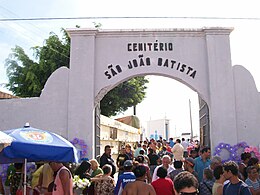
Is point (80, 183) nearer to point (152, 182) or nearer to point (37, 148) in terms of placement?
point (152, 182)

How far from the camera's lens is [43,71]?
21.8 m

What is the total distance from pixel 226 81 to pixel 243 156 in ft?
12.0

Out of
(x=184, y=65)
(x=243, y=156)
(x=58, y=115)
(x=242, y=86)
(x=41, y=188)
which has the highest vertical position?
(x=184, y=65)

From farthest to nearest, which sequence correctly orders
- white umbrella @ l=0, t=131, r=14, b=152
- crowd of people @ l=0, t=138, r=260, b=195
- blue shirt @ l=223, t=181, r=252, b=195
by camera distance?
1. white umbrella @ l=0, t=131, r=14, b=152
2. crowd of people @ l=0, t=138, r=260, b=195
3. blue shirt @ l=223, t=181, r=252, b=195

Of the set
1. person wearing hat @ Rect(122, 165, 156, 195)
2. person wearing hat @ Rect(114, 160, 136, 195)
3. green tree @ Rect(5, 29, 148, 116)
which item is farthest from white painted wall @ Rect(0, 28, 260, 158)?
green tree @ Rect(5, 29, 148, 116)

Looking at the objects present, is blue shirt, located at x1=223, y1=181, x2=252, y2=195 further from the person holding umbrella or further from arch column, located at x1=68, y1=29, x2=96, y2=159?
arch column, located at x1=68, y1=29, x2=96, y2=159

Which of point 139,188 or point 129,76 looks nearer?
point 139,188

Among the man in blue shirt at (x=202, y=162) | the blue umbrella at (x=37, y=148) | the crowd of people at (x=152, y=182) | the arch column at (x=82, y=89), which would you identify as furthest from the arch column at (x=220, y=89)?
the blue umbrella at (x=37, y=148)

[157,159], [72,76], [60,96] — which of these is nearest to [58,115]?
[60,96]

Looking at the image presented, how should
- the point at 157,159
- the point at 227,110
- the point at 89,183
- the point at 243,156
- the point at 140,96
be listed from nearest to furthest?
the point at 89,183 → the point at 243,156 → the point at 157,159 → the point at 227,110 → the point at 140,96

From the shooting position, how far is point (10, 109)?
1104cm

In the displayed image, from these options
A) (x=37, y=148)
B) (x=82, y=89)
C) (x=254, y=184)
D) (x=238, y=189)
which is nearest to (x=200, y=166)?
(x=254, y=184)

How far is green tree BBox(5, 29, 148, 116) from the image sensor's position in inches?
853

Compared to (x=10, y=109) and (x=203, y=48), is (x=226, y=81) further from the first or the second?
(x=10, y=109)
